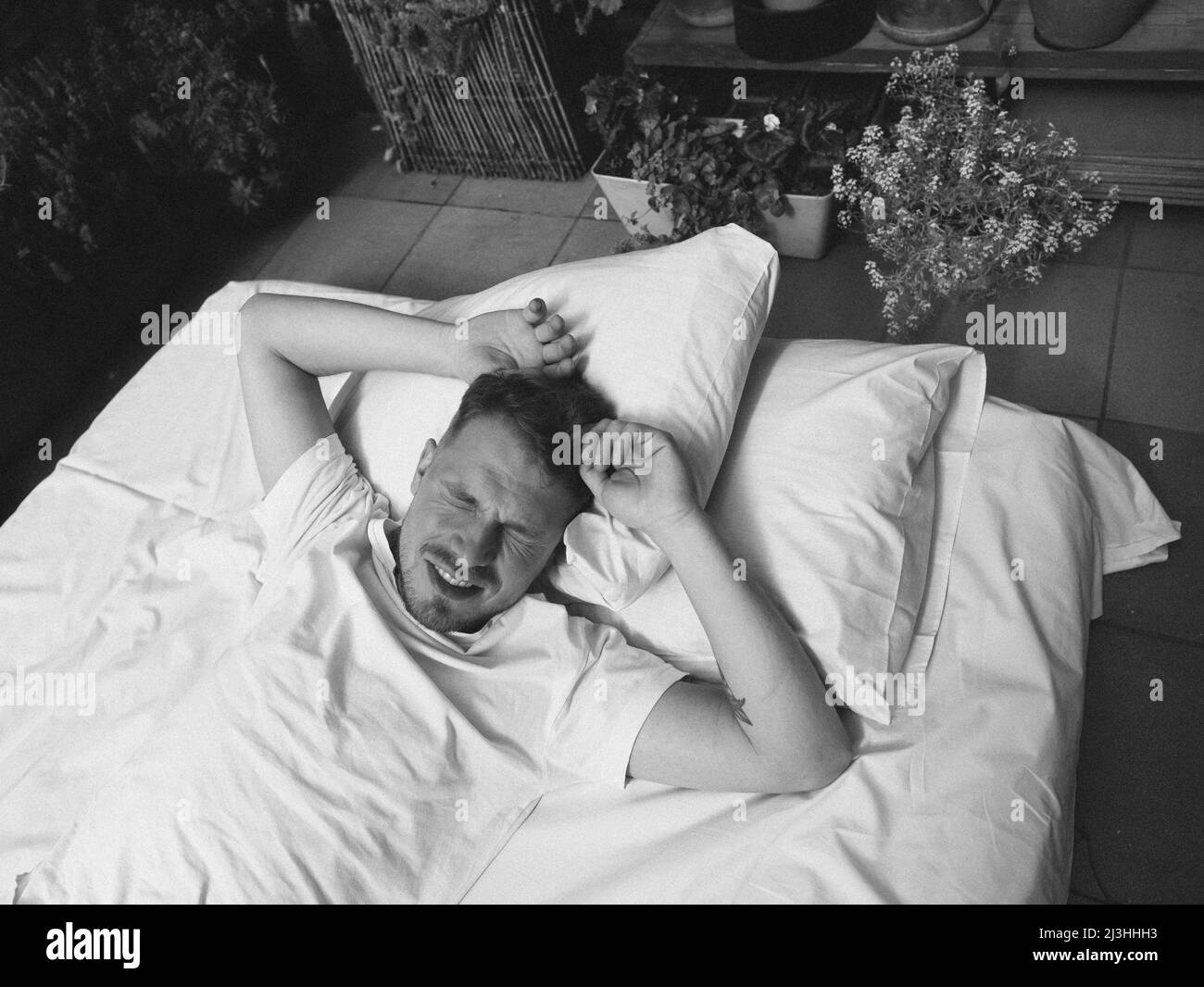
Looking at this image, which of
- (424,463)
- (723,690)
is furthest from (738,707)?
(424,463)

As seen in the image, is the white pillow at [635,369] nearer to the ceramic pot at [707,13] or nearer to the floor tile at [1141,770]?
the floor tile at [1141,770]

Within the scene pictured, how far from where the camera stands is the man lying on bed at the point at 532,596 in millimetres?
1079

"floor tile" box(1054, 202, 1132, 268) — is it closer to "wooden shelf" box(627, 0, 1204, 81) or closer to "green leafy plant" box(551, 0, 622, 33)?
"wooden shelf" box(627, 0, 1204, 81)

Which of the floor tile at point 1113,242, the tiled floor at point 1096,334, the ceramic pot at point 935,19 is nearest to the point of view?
the tiled floor at point 1096,334

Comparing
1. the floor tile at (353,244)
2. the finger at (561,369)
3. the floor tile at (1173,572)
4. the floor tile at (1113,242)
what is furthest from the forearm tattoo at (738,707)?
the floor tile at (353,244)

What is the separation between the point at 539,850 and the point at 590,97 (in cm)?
194

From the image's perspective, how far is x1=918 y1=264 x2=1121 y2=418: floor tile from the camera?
74.7 inches

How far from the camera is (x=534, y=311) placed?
132 cm

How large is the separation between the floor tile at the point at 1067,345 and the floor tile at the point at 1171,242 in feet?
0.29

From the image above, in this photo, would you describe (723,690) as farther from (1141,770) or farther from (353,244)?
(353,244)

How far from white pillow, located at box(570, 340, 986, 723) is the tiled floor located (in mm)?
502

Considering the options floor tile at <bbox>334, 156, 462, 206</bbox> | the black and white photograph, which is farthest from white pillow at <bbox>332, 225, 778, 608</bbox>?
floor tile at <bbox>334, 156, 462, 206</bbox>

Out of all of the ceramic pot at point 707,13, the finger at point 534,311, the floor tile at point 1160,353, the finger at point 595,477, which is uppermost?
the ceramic pot at point 707,13
